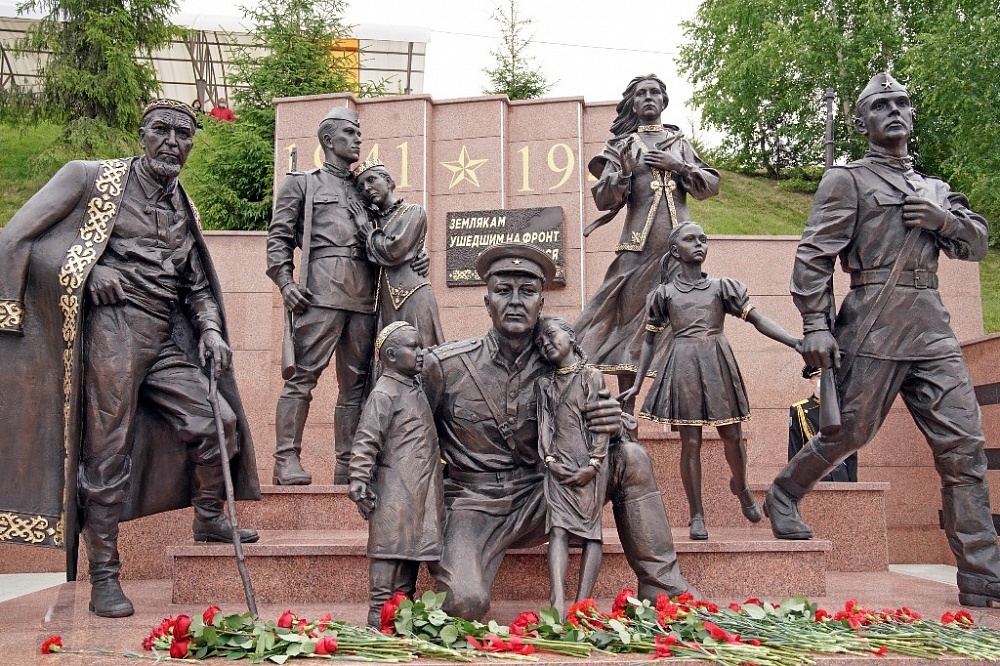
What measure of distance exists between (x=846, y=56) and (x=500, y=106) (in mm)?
19066

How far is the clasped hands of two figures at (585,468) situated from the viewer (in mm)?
4309

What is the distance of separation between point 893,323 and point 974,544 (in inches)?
47.2

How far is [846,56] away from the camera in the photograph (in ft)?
89.7

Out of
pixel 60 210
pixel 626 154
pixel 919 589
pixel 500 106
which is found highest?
pixel 500 106

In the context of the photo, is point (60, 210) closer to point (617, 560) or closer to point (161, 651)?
point (161, 651)

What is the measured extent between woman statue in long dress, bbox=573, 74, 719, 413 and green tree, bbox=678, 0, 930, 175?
823 inches

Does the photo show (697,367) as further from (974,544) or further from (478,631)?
(478,631)

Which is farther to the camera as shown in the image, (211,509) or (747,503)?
(747,503)

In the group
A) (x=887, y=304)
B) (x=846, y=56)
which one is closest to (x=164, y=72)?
(x=846, y=56)

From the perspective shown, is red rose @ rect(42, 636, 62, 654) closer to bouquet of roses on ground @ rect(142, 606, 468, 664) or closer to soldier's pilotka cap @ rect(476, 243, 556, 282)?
bouquet of roses on ground @ rect(142, 606, 468, 664)

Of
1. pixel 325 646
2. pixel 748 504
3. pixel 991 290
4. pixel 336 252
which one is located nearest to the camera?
pixel 325 646

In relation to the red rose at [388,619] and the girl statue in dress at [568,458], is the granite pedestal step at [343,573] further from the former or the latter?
the red rose at [388,619]

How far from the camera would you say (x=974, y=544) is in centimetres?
505

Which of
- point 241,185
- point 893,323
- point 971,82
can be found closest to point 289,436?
point 893,323
